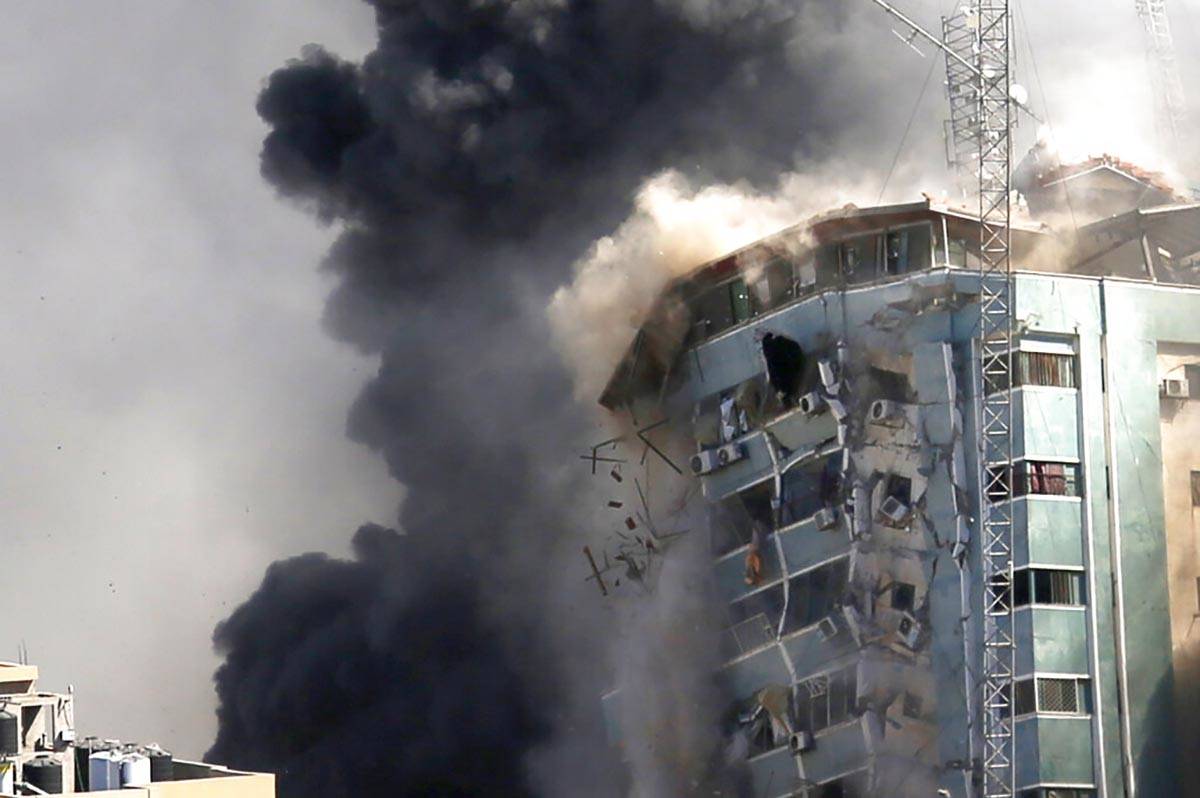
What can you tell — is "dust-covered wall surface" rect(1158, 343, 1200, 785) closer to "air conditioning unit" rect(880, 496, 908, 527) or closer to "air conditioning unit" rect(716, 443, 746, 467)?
"air conditioning unit" rect(880, 496, 908, 527)

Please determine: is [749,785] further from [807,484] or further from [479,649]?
[479,649]

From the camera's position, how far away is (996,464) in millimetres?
55375

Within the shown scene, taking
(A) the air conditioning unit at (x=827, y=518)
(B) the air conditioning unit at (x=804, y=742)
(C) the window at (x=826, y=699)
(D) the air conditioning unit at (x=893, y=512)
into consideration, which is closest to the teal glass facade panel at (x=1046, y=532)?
(D) the air conditioning unit at (x=893, y=512)

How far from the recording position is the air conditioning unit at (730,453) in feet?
198

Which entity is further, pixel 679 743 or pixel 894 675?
pixel 679 743

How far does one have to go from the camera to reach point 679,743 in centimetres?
6219

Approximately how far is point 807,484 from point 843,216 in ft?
24.5

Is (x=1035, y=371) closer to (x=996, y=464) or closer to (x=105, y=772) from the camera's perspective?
(x=996, y=464)

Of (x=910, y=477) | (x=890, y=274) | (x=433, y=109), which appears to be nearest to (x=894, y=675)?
(x=910, y=477)

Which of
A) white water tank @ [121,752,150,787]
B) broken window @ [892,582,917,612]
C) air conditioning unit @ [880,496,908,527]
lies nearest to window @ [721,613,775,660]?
broken window @ [892,582,917,612]

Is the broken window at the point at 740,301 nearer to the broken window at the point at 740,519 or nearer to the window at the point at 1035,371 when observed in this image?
the broken window at the point at 740,519

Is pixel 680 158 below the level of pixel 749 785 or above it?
above

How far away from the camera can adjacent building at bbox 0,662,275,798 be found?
4584cm

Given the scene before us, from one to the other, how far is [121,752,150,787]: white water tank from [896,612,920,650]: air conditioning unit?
2054cm
